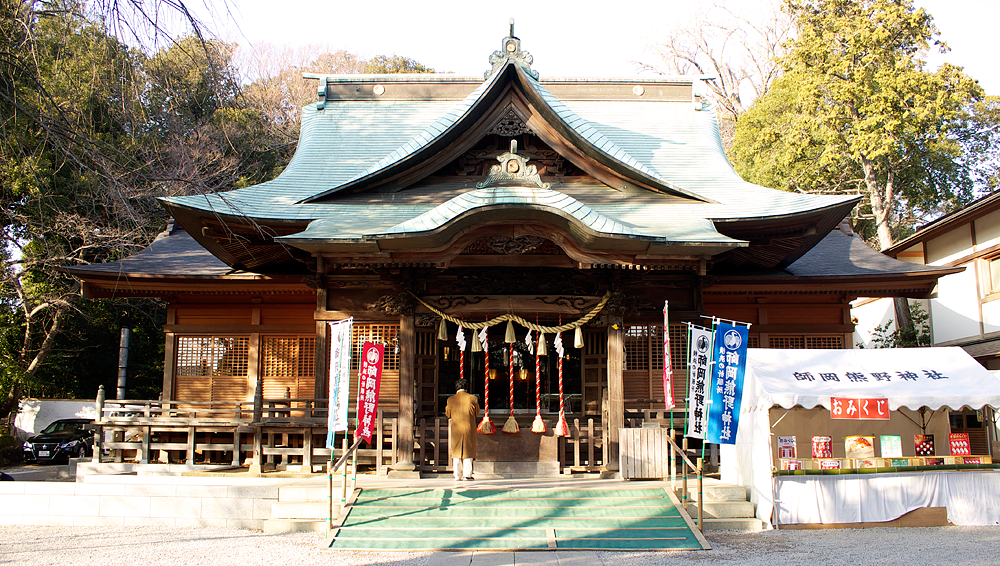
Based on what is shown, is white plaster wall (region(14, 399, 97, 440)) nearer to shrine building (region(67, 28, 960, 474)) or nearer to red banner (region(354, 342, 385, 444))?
shrine building (region(67, 28, 960, 474))

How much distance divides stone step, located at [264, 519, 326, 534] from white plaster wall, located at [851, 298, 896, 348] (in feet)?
58.0

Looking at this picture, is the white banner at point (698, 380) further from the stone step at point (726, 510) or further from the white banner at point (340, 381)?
the white banner at point (340, 381)

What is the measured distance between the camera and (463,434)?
970 centimetres

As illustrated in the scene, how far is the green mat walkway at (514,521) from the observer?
752 cm

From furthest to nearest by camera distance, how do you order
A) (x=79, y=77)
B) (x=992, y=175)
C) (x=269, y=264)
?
(x=992, y=175) → (x=269, y=264) → (x=79, y=77)

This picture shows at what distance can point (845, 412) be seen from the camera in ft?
28.3

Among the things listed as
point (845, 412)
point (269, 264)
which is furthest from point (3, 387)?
point (845, 412)

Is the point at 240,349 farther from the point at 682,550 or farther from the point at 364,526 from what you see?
the point at 682,550

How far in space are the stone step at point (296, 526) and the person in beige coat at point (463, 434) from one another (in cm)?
210

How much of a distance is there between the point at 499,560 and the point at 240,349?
792 cm

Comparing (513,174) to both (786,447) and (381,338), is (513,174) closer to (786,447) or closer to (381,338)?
(381,338)

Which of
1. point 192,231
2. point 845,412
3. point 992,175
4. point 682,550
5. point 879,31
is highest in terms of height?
point 879,31

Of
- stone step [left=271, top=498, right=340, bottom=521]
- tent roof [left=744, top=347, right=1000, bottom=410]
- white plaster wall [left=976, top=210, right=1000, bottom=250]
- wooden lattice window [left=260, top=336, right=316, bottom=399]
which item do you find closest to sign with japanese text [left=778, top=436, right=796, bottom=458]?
tent roof [left=744, top=347, right=1000, bottom=410]

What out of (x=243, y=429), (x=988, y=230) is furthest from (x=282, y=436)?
(x=988, y=230)
